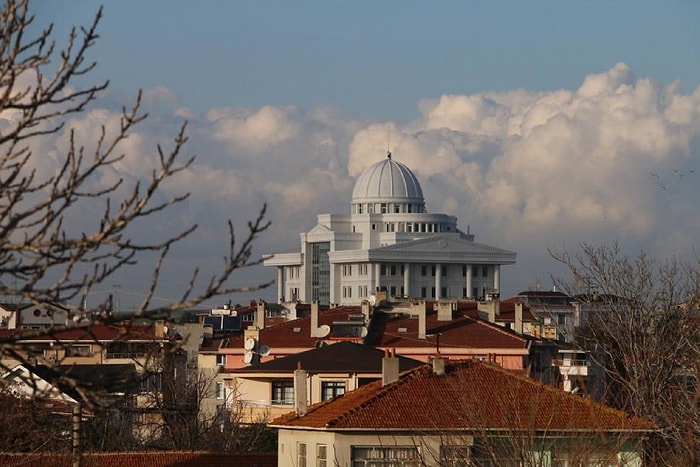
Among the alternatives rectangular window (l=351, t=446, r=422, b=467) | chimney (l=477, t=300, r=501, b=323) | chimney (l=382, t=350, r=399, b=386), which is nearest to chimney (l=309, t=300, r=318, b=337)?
chimney (l=477, t=300, r=501, b=323)

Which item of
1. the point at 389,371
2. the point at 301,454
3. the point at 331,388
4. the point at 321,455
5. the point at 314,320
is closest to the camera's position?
the point at 321,455

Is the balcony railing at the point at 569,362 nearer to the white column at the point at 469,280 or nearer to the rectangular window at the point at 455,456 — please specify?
the rectangular window at the point at 455,456

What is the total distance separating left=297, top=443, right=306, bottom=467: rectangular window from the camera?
27.6m

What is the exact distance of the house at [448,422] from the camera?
23922 millimetres

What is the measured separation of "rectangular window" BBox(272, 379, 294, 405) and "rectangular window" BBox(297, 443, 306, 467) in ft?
72.5

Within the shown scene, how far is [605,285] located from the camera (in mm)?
47219

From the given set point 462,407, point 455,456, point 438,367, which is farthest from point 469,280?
point 455,456

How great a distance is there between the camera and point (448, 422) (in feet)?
86.1

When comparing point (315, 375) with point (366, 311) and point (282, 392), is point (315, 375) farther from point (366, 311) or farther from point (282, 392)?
point (366, 311)

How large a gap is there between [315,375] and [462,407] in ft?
73.7

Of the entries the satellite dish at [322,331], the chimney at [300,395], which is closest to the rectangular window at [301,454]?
the chimney at [300,395]

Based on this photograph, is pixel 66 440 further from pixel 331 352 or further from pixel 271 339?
pixel 271 339

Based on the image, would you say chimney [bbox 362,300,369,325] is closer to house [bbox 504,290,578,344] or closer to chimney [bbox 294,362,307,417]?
house [bbox 504,290,578,344]

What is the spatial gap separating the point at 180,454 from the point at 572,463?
11.6 metres
